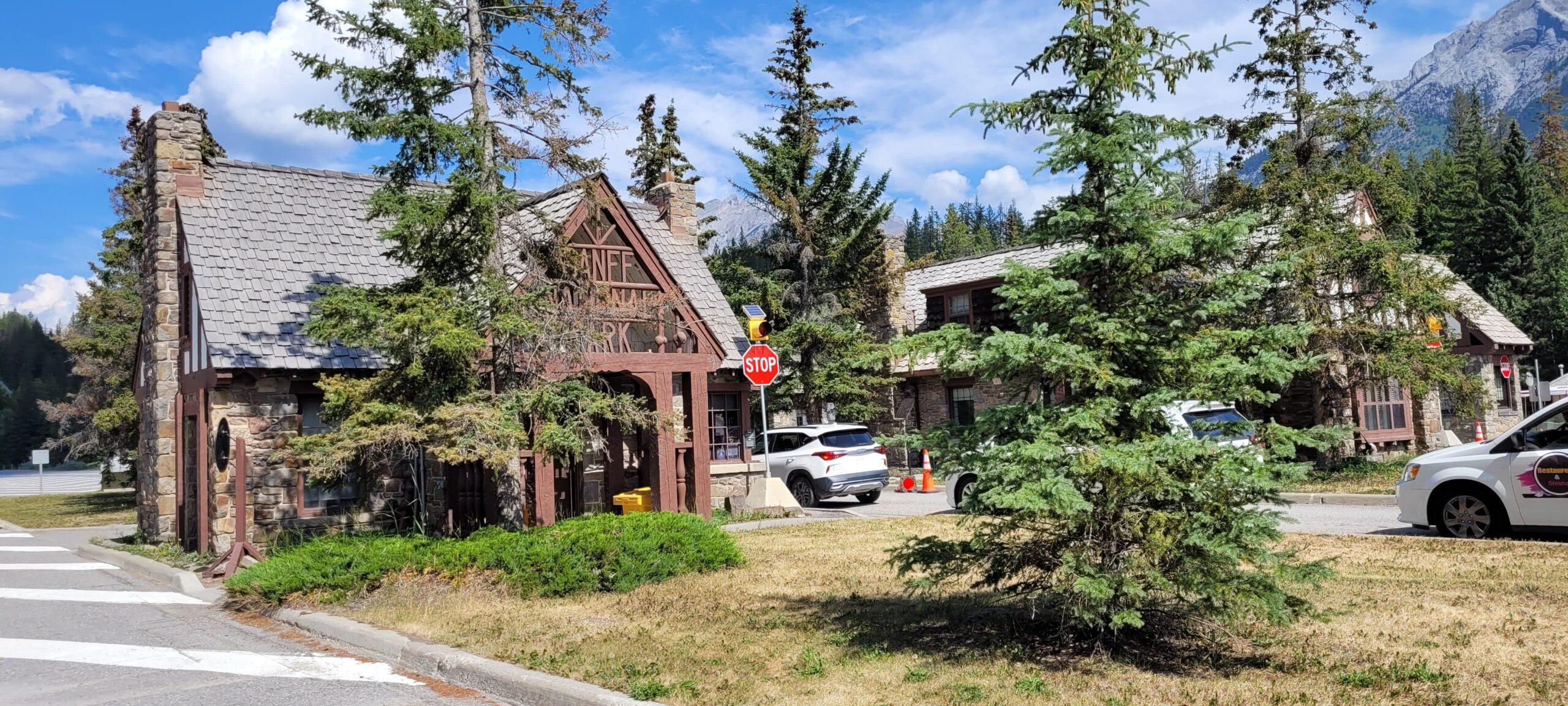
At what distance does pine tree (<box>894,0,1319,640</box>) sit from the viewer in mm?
6312

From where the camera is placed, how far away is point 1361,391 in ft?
87.1

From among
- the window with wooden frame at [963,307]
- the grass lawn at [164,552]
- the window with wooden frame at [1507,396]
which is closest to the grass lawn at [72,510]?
the grass lawn at [164,552]

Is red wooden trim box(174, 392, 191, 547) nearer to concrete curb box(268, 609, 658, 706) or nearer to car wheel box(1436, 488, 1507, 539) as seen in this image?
concrete curb box(268, 609, 658, 706)

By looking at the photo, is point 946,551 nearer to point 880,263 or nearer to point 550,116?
point 550,116

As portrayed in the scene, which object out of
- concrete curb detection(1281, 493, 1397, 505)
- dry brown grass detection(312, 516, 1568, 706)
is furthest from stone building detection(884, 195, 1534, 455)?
dry brown grass detection(312, 516, 1568, 706)

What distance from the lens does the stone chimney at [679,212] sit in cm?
2459

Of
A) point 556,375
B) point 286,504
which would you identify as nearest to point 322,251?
point 286,504

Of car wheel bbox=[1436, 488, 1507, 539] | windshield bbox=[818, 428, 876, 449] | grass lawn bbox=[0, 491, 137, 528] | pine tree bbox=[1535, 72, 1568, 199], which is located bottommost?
grass lawn bbox=[0, 491, 137, 528]

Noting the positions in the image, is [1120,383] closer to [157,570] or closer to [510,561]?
[510,561]

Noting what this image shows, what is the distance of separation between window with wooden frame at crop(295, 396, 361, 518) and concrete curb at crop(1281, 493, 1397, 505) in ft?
48.1

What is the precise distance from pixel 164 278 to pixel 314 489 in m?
4.75

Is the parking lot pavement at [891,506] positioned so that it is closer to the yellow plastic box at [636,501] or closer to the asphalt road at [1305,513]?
the asphalt road at [1305,513]

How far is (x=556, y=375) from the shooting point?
1321 cm

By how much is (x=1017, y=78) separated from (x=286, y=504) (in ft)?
43.3
